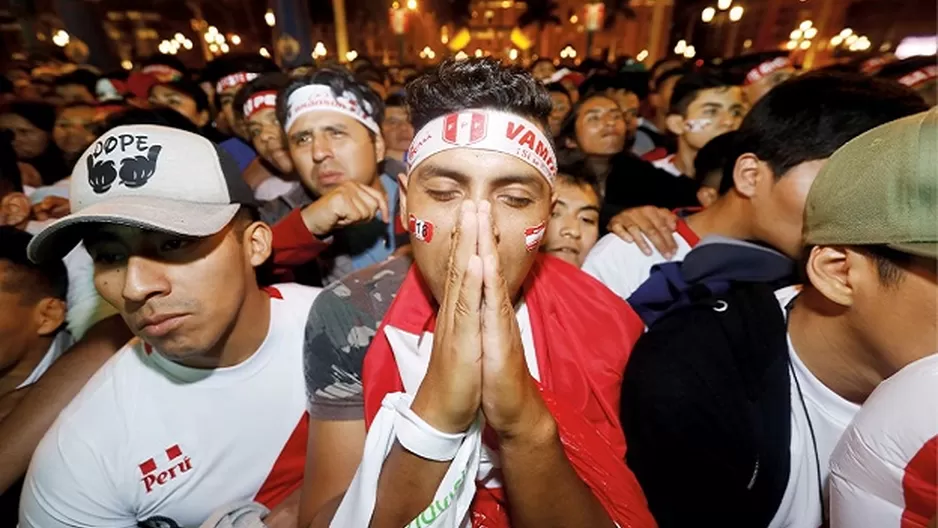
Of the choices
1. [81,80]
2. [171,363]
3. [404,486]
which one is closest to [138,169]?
[171,363]

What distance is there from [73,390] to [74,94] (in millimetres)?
7984

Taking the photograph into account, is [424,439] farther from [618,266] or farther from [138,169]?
[618,266]

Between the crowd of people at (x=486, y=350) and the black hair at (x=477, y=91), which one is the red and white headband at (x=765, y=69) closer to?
the crowd of people at (x=486, y=350)

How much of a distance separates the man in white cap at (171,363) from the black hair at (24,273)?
605 mm

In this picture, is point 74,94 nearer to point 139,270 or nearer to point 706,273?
point 139,270

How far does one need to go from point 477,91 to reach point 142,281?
113 centimetres

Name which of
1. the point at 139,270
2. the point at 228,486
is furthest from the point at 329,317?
the point at 228,486

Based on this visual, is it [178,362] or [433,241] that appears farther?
[178,362]

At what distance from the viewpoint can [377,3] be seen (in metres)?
23.3

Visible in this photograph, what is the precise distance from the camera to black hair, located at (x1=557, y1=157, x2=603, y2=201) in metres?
2.75

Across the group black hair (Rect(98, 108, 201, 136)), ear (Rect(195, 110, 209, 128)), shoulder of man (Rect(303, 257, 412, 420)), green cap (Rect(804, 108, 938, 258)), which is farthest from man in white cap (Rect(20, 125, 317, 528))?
ear (Rect(195, 110, 209, 128))

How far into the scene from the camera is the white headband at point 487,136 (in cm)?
145

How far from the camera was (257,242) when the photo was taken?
1834 millimetres

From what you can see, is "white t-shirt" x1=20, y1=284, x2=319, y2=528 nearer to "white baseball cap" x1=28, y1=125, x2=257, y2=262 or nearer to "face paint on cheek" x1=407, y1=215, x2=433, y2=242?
"white baseball cap" x1=28, y1=125, x2=257, y2=262
